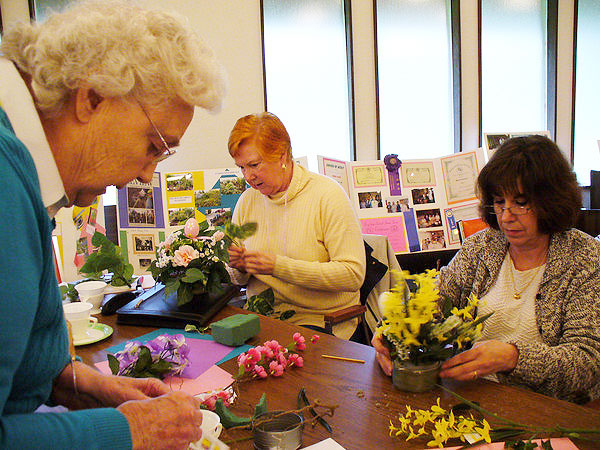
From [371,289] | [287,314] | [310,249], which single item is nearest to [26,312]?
[287,314]

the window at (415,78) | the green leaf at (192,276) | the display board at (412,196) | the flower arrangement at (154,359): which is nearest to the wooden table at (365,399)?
the flower arrangement at (154,359)

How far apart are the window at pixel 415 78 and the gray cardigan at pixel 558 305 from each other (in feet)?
12.7

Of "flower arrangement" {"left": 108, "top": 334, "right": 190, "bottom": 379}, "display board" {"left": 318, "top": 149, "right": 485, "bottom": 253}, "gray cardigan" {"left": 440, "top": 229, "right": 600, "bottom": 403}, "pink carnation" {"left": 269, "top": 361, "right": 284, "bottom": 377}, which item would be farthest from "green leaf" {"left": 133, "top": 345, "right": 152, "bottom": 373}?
"display board" {"left": 318, "top": 149, "right": 485, "bottom": 253}

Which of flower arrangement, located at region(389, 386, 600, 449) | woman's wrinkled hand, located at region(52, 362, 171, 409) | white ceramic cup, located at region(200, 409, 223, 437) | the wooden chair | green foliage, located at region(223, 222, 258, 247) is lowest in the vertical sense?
the wooden chair

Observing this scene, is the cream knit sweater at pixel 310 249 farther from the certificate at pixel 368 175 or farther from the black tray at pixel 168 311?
the certificate at pixel 368 175

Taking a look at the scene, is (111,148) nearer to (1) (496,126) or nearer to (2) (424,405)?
(2) (424,405)

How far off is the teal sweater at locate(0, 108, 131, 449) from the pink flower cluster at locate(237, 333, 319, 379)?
588 millimetres

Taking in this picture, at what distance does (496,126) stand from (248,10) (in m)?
3.34

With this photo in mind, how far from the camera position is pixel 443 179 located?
15.6 ft

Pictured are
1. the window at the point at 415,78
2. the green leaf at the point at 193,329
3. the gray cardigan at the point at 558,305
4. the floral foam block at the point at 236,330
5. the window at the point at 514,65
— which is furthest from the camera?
the window at the point at 514,65

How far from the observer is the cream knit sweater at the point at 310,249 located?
7.39 ft

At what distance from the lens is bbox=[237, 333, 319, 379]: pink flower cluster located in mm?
1304

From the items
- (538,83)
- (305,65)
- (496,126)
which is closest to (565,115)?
(538,83)

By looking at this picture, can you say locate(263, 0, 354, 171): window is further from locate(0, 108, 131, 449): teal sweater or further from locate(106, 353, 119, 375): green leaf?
locate(0, 108, 131, 449): teal sweater
